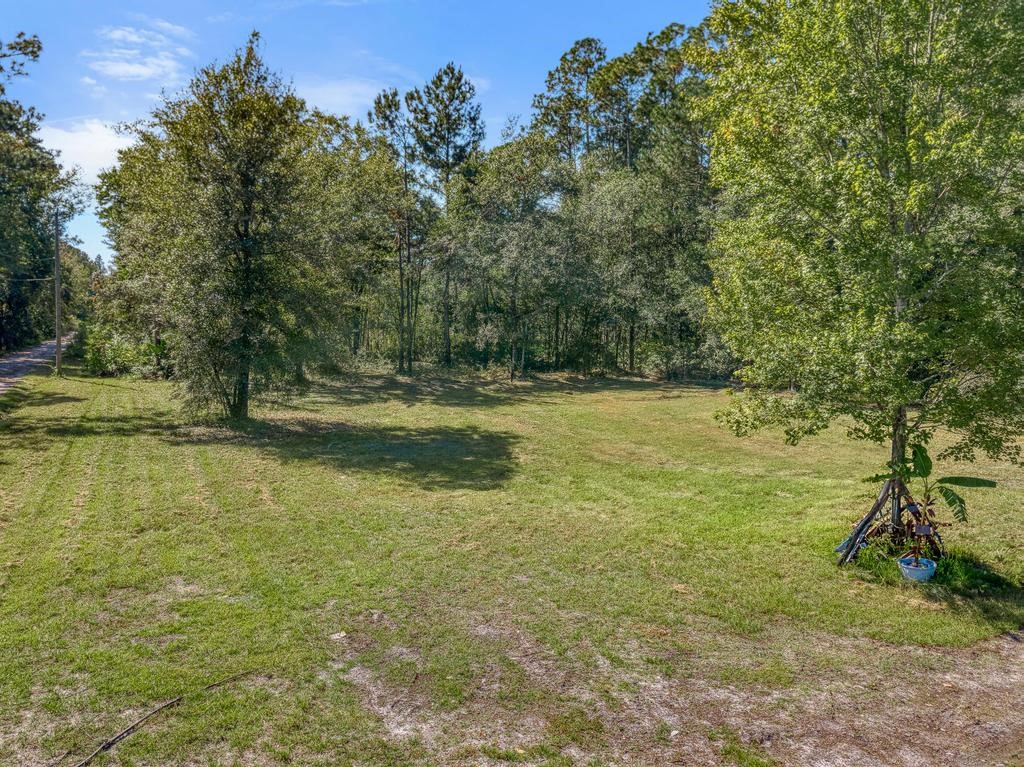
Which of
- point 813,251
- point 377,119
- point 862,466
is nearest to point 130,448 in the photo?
point 813,251

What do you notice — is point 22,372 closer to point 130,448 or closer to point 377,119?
point 130,448

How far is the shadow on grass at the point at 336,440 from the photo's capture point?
12.9 metres

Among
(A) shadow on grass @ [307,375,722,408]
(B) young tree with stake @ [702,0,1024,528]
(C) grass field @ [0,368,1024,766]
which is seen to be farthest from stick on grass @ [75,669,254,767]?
(A) shadow on grass @ [307,375,722,408]

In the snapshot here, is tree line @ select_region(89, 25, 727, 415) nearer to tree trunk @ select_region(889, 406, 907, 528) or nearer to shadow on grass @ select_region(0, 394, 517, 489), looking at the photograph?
shadow on grass @ select_region(0, 394, 517, 489)

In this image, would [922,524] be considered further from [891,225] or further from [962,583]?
[891,225]

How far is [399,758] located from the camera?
4.12 metres

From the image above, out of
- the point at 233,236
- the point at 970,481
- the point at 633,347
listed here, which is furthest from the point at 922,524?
the point at 633,347

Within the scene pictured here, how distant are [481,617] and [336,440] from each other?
10.4m

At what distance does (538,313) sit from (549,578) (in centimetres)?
2522

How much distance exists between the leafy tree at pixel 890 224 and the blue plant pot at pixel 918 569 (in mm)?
1220

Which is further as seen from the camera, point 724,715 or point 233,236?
point 233,236

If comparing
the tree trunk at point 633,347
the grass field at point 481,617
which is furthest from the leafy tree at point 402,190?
the grass field at point 481,617

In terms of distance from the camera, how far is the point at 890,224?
7953 millimetres

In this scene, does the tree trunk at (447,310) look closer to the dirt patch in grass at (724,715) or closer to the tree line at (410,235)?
the tree line at (410,235)
